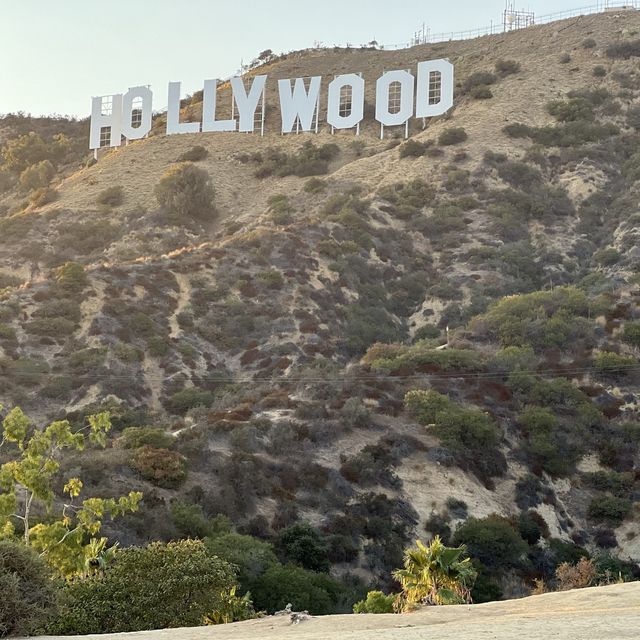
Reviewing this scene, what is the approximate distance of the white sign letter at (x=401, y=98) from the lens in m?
81.9

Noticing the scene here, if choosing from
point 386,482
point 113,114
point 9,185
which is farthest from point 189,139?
point 386,482

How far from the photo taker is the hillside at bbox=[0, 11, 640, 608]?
38562 millimetres

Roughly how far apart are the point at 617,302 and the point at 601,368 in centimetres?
725

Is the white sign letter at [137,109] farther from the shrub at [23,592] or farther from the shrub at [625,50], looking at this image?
the shrub at [23,592]

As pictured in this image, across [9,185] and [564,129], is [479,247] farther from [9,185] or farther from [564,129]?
[9,185]

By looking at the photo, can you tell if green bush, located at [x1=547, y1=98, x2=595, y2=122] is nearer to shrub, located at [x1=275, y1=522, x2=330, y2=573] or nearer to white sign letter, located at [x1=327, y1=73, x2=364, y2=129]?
white sign letter, located at [x1=327, y1=73, x2=364, y2=129]

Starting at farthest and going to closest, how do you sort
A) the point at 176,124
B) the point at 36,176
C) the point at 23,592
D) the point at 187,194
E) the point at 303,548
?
1. the point at 36,176
2. the point at 176,124
3. the point at 187,194
4. the point at 303,548
5. the point at 23,592

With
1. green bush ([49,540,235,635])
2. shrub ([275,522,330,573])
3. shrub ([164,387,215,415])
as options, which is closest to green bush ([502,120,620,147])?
shrub ([164,387,215,415])

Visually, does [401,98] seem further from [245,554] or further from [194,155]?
[245,554]

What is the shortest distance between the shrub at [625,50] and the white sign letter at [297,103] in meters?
26.6

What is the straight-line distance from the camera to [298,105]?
283ft

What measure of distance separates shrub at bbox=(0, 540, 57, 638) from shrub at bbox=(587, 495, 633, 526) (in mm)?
27748

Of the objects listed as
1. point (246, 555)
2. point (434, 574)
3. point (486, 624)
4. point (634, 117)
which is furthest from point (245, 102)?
point (486, 624)

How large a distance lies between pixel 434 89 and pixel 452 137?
206 inches
